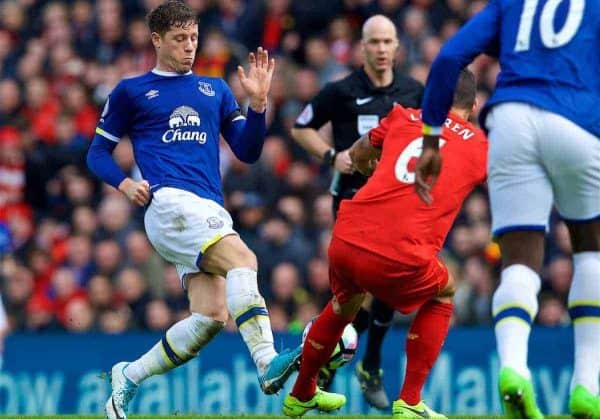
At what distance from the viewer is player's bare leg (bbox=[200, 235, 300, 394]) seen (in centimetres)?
834

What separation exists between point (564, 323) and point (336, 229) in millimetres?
6341

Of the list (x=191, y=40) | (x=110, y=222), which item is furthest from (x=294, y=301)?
(x=191, y=40)

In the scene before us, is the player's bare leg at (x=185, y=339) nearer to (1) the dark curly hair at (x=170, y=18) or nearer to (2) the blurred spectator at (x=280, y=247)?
(1) the dark curly hair at (x=170, y=18)

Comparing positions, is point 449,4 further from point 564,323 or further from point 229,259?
point 229,259

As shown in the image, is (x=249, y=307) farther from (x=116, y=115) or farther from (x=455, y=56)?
(x=455, y=56)

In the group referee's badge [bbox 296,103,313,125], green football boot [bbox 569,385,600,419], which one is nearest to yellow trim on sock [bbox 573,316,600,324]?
green football boot [bbox 569,385,600,419]

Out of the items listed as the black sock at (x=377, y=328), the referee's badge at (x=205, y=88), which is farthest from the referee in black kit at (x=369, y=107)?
the referee's badge at (x=205, y=88)

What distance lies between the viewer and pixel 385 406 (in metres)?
10.8

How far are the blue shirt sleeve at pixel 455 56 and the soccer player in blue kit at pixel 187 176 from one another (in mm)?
1747

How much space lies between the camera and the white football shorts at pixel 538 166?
22.3 ft

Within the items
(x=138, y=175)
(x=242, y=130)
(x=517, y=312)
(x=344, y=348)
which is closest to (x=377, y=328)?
(x=344, y=348)

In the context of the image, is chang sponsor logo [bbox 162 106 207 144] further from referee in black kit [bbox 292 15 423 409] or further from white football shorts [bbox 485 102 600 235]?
white football shorts [bbox 485 102 600 235]

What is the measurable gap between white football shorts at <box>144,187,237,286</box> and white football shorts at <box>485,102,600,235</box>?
7.47 ft

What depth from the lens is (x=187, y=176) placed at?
8844 mm
